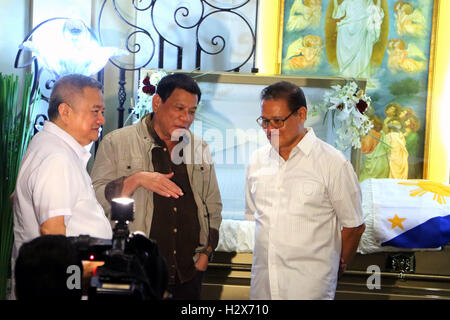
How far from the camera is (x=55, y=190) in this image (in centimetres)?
199

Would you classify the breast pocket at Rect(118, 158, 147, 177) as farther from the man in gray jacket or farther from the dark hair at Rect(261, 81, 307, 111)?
the dark hair at Rect(261, 81, 307, 111)

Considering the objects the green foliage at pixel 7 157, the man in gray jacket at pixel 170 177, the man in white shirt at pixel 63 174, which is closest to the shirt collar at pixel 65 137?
the man in white shirt at pixel 63 174

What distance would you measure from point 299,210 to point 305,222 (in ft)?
0.19

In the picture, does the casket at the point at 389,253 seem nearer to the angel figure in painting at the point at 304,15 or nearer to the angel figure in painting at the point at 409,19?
the angel figure in painting at the point at 409,19

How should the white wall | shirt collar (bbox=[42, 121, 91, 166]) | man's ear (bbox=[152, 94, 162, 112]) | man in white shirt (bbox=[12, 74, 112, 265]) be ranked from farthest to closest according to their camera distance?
the white wall, man's ear (bbox=[152, 94, 162, 112]), shirt collar (bbox=[42, 121, 91, 166]), man in white shirt (bbox=[12, 74, 112, 265])

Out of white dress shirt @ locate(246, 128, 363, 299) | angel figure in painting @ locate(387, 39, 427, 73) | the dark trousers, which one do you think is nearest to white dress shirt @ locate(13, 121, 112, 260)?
the dark trousers

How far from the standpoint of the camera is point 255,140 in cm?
391

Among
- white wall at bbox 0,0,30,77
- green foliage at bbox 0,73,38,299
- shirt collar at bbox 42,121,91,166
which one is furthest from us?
white wall at bbox 0,0,30,77

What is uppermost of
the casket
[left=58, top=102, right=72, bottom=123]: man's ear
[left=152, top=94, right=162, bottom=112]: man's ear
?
[left=152, top=94, right=162, bottom=112]: man's ear

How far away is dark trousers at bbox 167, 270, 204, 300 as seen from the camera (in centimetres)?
266

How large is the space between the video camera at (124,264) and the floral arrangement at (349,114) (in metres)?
2.48

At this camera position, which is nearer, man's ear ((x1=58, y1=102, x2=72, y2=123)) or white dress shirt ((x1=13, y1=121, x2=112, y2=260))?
white dress shirt ((x1=13, y1=121, x2=112, y2=260))

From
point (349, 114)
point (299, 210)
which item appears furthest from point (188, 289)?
point (349, 114)
